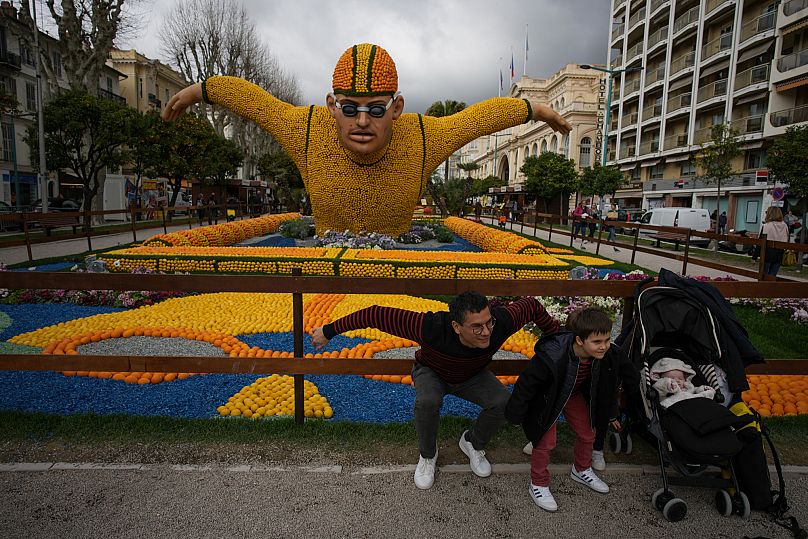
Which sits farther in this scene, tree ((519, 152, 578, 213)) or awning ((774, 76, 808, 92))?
tree ((519, 152, 578, 213))

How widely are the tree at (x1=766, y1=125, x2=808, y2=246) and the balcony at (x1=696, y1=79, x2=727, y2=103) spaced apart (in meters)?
18.3

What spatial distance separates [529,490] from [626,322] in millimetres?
1508

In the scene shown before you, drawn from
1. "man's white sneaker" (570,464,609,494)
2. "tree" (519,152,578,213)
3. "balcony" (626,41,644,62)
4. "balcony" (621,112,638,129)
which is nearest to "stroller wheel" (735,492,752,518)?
"man's white sneaker" (570,464,609,494)

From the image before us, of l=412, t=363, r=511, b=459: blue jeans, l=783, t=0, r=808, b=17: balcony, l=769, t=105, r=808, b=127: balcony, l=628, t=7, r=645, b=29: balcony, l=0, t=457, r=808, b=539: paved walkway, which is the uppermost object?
l=628, t=7, r=645, b=29: balcony

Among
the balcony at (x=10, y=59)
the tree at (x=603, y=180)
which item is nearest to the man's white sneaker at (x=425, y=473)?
the tree at (x=603, y=180)

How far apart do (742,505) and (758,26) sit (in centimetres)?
3661

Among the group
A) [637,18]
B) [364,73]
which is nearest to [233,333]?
[364,73]

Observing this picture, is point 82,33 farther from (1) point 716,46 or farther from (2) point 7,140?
(1) point 716,46

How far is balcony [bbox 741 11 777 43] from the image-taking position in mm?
28411

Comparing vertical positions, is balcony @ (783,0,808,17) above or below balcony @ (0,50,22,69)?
above

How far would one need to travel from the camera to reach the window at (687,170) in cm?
3580

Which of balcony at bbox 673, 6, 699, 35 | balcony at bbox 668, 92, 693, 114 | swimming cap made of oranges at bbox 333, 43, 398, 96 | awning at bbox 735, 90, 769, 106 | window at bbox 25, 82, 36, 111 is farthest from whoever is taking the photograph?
balcony at bbox 668, 92, 693, 114

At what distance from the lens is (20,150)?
31141 millimetres

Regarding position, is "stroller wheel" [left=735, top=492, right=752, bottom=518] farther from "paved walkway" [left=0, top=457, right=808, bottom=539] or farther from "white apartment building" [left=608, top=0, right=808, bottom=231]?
"white apartment building" [left=608, top=0, right=808, bottom=231]
